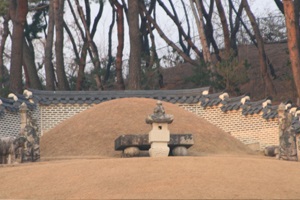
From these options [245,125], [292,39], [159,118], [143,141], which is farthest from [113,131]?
[292,39]

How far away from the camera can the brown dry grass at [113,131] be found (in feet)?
71.7

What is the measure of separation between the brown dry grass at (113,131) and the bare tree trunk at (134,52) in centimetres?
567

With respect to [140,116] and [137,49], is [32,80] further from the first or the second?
[140,116]

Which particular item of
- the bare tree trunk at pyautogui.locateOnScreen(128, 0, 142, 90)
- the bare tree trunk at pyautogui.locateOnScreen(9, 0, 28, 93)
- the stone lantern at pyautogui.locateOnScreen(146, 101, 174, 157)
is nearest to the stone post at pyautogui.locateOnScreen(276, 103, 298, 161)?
the stone lantern at pyautogui.locateOnScreen(146, 101, 174, 157)

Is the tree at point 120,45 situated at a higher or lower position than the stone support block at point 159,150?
higher

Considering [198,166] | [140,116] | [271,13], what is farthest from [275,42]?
[198,166]

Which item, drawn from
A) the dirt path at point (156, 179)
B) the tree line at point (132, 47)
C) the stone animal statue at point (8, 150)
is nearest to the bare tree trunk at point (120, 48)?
the tree line at point (132, 47)

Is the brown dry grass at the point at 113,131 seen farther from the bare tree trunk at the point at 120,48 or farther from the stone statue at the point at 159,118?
the bare tree trunk at the point at 120,48

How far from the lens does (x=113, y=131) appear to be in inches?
896

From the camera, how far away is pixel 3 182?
52.9ft

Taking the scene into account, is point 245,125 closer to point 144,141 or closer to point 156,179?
point 144,141

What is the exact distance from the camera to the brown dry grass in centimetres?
2186

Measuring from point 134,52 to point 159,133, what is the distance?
12.3 m

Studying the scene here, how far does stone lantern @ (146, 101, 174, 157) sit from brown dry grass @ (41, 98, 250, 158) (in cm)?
203
